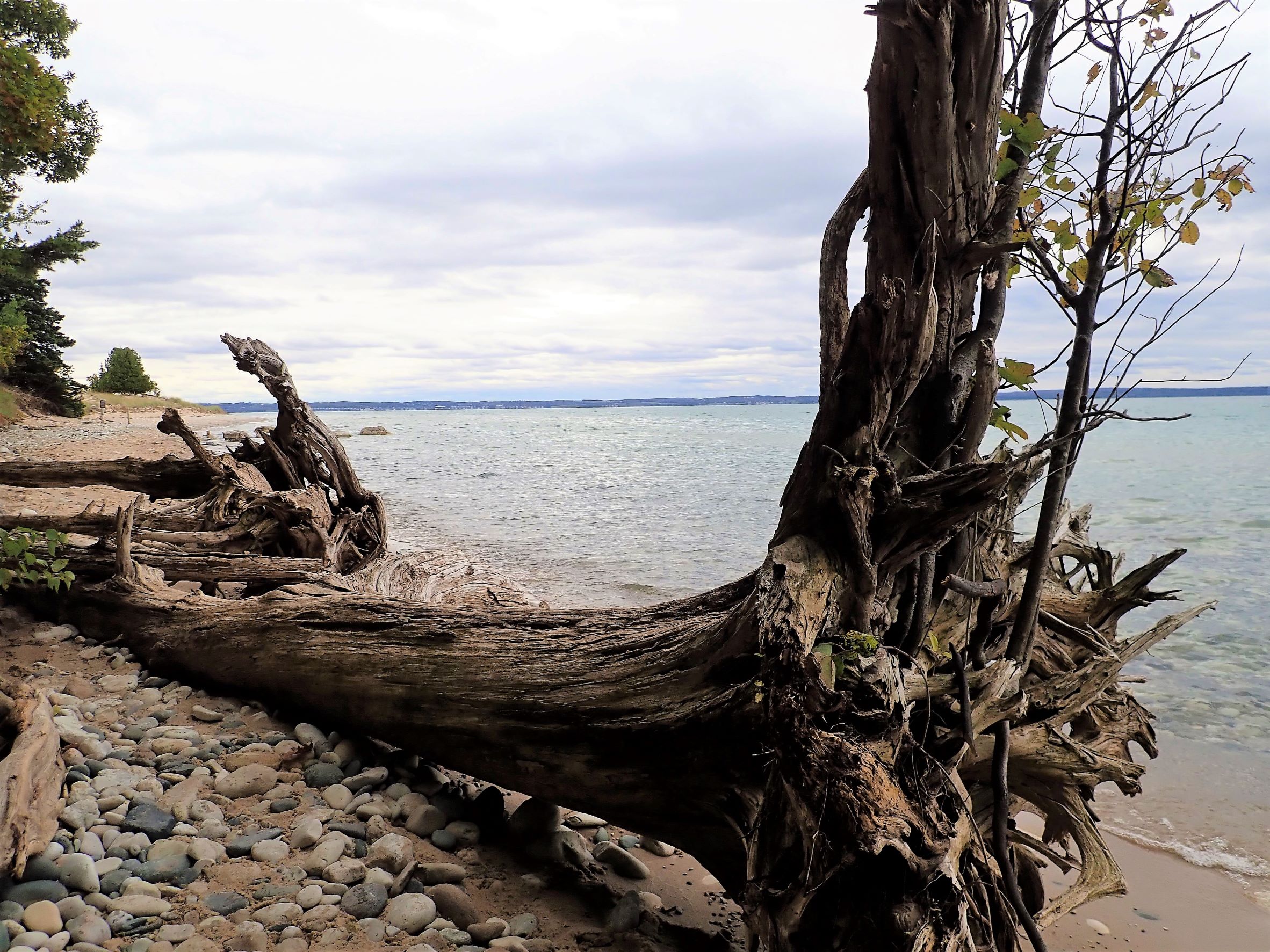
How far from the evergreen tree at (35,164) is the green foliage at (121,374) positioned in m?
27.0

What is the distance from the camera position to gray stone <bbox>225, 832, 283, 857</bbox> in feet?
8.82

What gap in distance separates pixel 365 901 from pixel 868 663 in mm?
1754

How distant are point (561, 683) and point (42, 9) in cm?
1971

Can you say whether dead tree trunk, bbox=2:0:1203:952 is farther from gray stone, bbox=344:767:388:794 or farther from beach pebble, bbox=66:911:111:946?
beach pebble, bbox=66:911:111:946

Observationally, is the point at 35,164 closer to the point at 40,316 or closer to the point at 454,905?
the point at 40,316

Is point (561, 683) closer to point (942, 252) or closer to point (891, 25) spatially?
point (942, 252)

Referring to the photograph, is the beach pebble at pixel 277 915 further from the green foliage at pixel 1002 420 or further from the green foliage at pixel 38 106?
the green foliage at pixel 38 106

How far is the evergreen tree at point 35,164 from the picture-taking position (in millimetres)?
9250

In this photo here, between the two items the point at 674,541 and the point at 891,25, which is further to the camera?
the point at 674,541

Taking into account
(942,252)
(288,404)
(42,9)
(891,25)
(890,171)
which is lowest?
(288,404)

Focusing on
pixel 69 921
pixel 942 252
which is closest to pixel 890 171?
pixel 942 252

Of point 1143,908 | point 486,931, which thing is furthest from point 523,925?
point 1143,908

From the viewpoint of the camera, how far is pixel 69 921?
2.17m

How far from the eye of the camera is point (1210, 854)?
4.30 m
